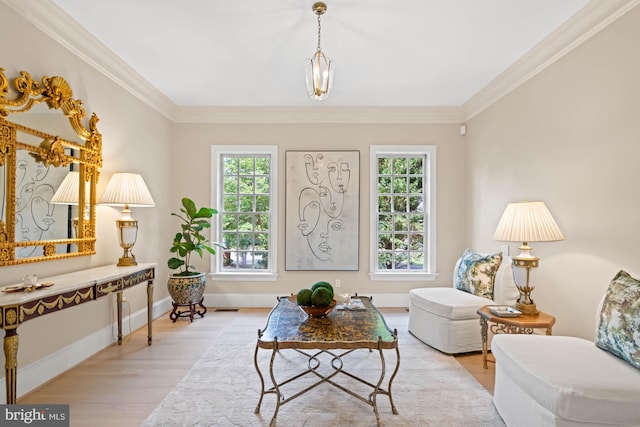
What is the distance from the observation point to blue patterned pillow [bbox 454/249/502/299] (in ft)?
10.9

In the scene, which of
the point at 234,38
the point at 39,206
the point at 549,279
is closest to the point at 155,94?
the point at 234,38

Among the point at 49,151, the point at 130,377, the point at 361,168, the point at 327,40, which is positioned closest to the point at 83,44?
the point at 49,151

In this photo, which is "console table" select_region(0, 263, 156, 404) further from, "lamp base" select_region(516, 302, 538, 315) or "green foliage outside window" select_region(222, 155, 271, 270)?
"lamp base" select_region(516, 302, 538, 315)

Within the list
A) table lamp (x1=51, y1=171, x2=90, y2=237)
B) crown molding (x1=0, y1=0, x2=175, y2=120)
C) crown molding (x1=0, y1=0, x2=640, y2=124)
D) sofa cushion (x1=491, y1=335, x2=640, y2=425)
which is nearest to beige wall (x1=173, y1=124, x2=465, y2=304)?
crown molding (x1=0, y1=0, x2=640, y2=124)

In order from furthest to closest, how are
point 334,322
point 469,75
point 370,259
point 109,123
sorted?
1. point 370,259
2. point 469,75
3. point 109,123
4. point 334,322

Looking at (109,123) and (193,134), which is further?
(193,134)

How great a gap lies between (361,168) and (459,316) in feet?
7.93

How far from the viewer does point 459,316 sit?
310 cm

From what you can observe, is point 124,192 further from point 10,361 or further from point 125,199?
point 10,361

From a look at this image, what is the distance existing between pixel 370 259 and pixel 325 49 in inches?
111

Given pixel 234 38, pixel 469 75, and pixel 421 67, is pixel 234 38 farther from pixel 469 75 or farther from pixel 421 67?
pixel 469 75

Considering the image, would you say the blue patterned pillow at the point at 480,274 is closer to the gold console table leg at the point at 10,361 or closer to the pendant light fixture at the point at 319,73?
the pendant light fixture at the point at 319,73

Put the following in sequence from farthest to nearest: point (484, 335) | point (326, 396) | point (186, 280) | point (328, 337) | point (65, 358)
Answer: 1. point (186, 280)
2. point (484, 335)
3. point (65, 358)
4. point (326, 396)
5. point (328, 337)

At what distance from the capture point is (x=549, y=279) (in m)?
2.96
